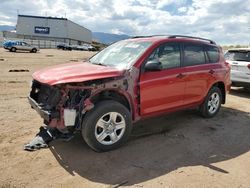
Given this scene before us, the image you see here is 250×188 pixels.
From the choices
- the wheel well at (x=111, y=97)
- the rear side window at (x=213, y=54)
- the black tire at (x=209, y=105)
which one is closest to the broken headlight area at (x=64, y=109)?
the wheel well at (x=111, y=97)

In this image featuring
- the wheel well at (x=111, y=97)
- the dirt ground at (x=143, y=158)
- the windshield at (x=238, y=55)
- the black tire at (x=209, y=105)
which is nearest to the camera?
the dirt ground at (x=143, y=158)

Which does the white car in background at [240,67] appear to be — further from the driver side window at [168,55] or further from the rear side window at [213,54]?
the driver side window at [168,55]

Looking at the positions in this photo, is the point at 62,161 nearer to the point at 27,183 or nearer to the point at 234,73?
the point at 27,183

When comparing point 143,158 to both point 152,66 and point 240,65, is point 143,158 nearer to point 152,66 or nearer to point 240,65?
point 152,66

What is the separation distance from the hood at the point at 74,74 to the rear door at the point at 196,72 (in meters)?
1.84

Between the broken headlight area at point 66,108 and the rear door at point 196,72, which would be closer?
the broken headlight area at point 66,108

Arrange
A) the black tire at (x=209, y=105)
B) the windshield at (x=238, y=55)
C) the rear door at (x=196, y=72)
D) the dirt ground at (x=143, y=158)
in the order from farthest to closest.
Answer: the windshield at (x=238, y=55) < the black tire at (x=209, y=105) < the rear door at (x=196, y=72) < the dirt ground at (x=143, y=158)

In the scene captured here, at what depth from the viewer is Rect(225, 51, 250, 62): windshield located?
10.3 meters

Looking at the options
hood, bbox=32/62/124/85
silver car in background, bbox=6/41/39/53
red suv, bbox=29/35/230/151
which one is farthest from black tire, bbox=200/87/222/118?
silver car in background, bbox=6/41/39/53

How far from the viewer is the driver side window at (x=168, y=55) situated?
222 inches

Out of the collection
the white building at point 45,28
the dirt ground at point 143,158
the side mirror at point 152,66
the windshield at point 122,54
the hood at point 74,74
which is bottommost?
the dirt ground at point 143,158

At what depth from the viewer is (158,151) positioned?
201 inches

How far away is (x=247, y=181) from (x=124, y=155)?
72.3 inches

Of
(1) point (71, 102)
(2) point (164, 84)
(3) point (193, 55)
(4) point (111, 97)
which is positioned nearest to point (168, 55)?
(2) point (164, 84)
